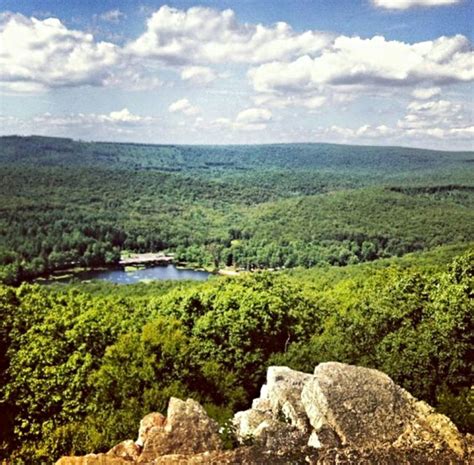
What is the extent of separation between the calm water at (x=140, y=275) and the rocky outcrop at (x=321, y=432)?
91401 mm

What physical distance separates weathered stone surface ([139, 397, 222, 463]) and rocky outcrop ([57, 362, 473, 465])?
25 millimetres

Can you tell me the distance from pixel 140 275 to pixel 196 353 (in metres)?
89.2

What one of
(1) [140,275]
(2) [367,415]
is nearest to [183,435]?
(2) [367,415]

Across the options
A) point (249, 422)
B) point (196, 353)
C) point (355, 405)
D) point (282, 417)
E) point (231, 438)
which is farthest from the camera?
point (196, 353)

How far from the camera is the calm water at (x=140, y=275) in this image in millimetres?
109375

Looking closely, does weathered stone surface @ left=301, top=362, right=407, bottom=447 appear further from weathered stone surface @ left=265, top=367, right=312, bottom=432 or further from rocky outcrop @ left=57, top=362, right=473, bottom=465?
weathered stone surface @ left=265, top=367, right=312, bottom=432

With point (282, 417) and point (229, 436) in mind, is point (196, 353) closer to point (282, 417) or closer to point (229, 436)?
point (282, 417)

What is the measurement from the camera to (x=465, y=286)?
25.7m

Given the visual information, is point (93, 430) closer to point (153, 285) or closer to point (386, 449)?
point (386, 449)

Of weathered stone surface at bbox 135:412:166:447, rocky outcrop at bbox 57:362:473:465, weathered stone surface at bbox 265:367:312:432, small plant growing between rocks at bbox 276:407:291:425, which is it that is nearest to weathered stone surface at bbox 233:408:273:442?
rocky outcrop at bbox 57:362:473:465

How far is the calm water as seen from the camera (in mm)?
109375

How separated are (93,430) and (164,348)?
5.36 meters

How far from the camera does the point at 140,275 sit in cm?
11531

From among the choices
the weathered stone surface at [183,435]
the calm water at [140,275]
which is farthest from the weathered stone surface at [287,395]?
the calm water at [140,275]
